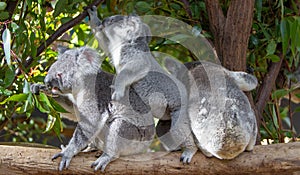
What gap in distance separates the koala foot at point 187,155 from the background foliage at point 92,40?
16.6 inches

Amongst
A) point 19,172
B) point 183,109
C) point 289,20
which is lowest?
point 19,172

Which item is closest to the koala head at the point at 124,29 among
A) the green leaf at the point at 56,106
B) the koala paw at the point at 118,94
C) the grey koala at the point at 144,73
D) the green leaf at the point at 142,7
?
the grey koala at the point at 144,73

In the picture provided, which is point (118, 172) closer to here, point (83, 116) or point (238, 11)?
point (83, 116)

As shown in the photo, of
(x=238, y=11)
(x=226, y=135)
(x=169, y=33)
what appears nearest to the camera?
(x=226, y=135)

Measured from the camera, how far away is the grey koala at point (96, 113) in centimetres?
161

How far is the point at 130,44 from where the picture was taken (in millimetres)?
1640

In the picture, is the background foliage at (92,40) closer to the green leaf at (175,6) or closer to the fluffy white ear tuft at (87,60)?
the green leaf at (175,6)

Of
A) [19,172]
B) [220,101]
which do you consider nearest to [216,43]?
[220,101]

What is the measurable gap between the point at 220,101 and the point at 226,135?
111 millimetres

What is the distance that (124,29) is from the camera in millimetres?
1631

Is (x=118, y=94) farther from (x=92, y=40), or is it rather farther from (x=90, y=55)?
(x=92, y=40)

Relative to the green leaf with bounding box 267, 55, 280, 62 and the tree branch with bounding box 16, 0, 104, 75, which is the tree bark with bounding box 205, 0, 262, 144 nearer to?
the green leaf with bounding box 267, 55, 280, 62

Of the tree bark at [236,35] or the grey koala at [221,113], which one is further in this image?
the tree bark at [236,35]

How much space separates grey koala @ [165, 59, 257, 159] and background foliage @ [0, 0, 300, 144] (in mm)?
337
